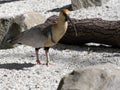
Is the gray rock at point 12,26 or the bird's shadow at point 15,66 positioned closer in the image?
the bird's shadow at point 15,66

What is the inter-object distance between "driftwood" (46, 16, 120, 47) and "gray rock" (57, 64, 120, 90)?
3305 mm

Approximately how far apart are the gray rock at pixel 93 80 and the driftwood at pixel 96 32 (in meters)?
3.30

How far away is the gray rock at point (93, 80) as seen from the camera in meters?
3.67

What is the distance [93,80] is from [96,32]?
11.7 ft

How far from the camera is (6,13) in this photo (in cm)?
1066

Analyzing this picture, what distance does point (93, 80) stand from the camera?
3709mm

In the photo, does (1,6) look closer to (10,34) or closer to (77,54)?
(10,34)

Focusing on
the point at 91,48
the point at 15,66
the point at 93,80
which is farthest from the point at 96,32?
the point at 93,80

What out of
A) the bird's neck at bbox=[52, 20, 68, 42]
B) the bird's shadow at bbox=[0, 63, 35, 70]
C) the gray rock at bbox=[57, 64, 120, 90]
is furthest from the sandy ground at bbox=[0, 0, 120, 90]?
the gray rock at bbox=[57, 64, 120, 90]

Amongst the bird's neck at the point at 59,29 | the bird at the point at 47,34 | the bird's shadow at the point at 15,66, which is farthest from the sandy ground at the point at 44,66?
the bird's neck at the point at 59,29

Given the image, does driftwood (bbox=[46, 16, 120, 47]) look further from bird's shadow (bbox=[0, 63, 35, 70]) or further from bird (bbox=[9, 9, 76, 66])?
bird's shadow (bbox=[0, 63, 35, 70])

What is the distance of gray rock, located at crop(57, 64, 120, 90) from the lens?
3.67 m

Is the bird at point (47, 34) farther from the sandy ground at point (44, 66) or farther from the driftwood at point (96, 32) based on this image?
the driftwood at point (96, 32)

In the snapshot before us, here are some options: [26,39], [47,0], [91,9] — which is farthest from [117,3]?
[26,39]
